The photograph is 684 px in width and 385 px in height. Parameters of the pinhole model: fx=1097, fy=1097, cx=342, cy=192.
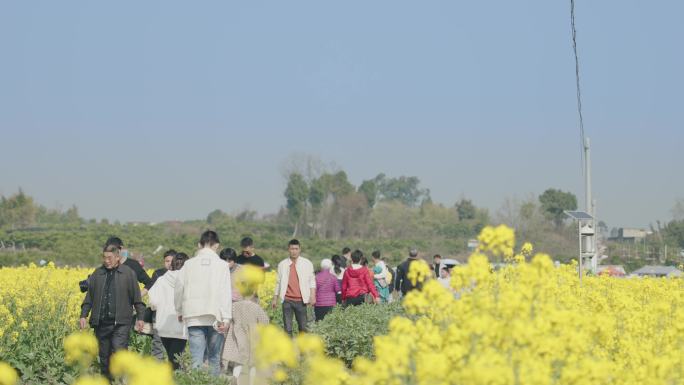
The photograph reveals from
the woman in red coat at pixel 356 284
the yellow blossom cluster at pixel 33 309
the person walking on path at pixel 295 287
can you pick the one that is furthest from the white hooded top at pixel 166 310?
the woman in red coat at pixel 356 284

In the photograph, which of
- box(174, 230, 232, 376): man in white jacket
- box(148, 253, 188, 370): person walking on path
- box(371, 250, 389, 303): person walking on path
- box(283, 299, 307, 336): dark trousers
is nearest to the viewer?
box(174, 230, 232, 376): man in white jacket

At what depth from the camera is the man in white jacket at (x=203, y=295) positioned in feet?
34.9

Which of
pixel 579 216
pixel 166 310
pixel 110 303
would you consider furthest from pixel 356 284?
pixel 110 303

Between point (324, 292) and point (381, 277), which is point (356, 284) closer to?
point (324, 292)

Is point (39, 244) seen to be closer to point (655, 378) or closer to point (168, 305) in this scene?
point (168, 305)

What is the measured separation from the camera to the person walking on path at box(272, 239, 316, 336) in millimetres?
14828

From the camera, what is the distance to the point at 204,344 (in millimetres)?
10820

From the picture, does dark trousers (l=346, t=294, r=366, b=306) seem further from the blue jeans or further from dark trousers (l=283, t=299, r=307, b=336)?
the blue jeans

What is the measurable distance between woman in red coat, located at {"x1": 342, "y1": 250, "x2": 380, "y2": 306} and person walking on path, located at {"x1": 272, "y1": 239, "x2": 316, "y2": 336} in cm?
331

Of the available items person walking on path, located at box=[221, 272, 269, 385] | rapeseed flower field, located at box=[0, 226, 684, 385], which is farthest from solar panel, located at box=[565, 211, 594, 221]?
rapeseed flower field, located at box=[0, 226, 684, 385]

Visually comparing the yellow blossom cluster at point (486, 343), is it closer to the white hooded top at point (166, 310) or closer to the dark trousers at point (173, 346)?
the white hooded top at point (166, 310)

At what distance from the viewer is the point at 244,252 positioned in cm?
1309

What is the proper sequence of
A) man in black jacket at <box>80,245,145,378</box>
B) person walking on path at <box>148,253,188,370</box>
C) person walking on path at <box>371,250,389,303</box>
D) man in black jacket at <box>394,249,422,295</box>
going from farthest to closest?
person walking on path at <box>371,250,389,303</box>, man in black jacket at <box>394,249,422,295</box>, person walking on path at <box>148,253,188,370</box>, man in black jacket at <box>80,245,145,378</box>

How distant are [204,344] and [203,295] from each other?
1.73ft
